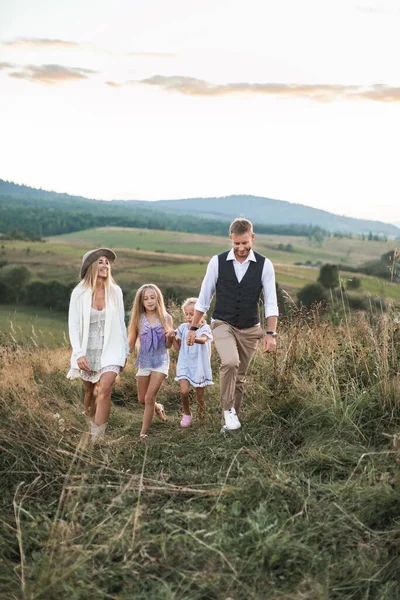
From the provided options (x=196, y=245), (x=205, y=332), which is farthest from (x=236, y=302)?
(x=196, y=245)

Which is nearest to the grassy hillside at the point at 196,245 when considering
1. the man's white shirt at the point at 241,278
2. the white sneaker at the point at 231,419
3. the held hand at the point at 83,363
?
the man's white shirt at the point at 241,278

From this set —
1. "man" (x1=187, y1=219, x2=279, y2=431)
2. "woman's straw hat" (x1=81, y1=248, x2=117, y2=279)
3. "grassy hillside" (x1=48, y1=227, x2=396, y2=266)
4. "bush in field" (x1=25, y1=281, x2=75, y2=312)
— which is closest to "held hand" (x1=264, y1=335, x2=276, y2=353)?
"man" (x1=187, y1=219, x2=279, y2=431)

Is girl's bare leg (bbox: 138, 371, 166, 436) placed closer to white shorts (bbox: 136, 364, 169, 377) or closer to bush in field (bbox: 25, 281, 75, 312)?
white shorts (bbox: 136, 364, 169, 377)

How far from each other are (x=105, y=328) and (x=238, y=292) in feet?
4.34

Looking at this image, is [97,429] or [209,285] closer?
[97,429]

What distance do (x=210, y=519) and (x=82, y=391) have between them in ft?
14.4

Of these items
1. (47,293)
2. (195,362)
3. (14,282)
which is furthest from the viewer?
(14,282)

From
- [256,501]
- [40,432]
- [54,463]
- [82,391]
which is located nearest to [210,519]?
[256,501]

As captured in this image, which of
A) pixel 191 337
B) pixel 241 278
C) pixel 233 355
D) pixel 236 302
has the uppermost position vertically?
pixel 241 278

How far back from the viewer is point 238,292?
20.0 ft

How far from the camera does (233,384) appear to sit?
604 centimetres

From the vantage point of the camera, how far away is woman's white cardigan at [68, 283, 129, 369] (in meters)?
6.09

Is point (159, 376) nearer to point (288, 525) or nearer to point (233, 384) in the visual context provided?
point (233, 384)

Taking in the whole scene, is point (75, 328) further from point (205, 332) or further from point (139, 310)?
point (205, 332)
